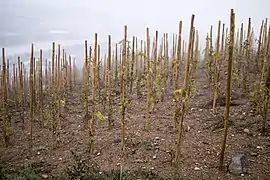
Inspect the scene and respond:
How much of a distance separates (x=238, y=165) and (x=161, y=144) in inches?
80.7

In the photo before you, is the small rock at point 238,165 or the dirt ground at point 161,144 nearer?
the small rock at point 238,165

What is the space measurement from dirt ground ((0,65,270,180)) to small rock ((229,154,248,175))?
9 cm

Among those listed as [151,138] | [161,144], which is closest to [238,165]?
[161,144]

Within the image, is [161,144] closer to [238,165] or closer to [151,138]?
[151,138]

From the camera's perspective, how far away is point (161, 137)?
755 cm

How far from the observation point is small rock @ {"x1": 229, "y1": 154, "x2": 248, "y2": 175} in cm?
537

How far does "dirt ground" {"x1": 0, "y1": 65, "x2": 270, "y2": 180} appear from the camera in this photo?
5.81 m

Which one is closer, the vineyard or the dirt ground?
the vineyard

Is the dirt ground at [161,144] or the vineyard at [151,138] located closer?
the vineyard at [151,138]

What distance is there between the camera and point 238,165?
215 inches

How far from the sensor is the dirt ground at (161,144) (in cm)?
581

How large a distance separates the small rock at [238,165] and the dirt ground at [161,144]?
0.09m

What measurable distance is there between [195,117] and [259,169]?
12.0 ft

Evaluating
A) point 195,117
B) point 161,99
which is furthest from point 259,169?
point 161,99
